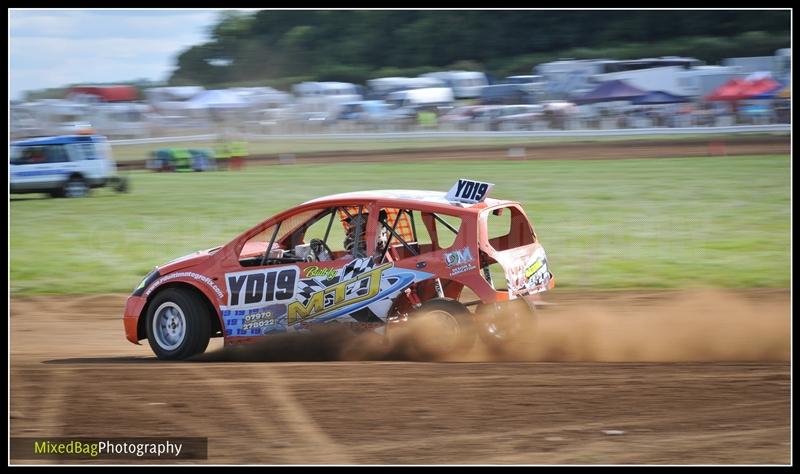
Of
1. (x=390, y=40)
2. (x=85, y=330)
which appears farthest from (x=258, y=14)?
(x=85, y=330)

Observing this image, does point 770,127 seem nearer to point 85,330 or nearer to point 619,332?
point 619,332

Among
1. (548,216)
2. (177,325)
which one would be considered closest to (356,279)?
(177,325)

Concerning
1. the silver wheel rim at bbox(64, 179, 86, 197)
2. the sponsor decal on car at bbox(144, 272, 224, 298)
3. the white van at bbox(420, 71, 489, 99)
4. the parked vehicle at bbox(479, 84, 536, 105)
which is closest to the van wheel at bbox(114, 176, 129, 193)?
the silver wheel rim at bbox(64, 179, 86, 197)

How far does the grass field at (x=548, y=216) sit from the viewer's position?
1470 cm

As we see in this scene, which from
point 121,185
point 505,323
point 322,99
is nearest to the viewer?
point 505,323

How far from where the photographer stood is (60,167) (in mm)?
A: 23438

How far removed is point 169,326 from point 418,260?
246 cm

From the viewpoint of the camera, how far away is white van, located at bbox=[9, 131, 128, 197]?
2327 cm

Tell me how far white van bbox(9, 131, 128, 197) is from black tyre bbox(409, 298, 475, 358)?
55.5 ft

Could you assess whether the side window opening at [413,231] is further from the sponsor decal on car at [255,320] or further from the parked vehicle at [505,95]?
the parked vehicle at [505,95]

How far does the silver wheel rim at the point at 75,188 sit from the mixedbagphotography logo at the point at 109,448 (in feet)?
58.8

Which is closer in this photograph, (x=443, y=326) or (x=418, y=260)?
(x=443, y=326)

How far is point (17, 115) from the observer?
29.5m

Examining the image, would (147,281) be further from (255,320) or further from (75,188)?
(75,188)
